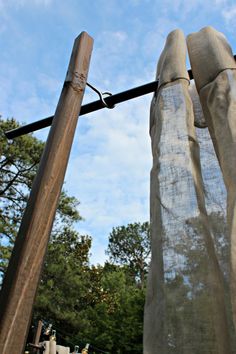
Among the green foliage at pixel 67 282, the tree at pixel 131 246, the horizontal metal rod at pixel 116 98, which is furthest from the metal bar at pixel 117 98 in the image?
the tree at pixel 131 246

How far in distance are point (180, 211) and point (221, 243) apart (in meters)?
0.10

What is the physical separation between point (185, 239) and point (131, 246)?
11.4 metres

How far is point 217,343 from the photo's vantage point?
477 mm

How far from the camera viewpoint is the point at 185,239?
1.94 feet

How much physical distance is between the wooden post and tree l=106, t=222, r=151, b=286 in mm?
10569

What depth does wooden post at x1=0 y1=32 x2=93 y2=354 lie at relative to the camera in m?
0.49

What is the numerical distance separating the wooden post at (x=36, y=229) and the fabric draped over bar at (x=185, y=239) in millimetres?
184

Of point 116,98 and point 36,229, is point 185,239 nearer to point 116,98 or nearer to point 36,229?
point 36,229

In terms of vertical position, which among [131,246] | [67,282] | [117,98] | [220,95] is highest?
[131,246]

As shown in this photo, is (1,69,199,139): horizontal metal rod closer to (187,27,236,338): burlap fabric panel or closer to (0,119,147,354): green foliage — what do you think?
(187,27,236,338): burlap fabric panel

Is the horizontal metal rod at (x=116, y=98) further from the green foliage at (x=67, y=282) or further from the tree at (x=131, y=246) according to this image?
the tree at (x=131, y=246)

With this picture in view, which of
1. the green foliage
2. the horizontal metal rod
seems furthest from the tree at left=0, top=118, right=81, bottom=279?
the horizontal metal rod

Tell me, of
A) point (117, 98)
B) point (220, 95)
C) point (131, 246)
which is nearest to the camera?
point (220, 95)

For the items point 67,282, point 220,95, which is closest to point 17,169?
point 67,282
